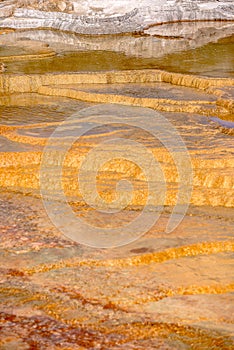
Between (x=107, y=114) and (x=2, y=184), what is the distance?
9.64 feet

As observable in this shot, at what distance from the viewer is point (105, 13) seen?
2197cm

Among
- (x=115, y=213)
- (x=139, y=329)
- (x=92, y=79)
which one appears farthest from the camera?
(x=92, y=79)

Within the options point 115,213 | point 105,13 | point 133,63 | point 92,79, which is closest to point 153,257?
point 115,213

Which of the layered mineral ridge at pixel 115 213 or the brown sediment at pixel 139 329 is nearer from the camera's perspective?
the brown sediment at pixel 139 329

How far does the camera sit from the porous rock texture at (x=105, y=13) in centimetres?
2038

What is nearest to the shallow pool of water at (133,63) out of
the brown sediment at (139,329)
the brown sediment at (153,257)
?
the brown sediment at (153,257)

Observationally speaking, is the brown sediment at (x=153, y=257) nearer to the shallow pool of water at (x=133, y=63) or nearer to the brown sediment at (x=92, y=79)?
the brown sediment at (x=92, y=79)

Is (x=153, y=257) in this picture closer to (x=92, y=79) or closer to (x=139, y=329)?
(x=139, y=329)

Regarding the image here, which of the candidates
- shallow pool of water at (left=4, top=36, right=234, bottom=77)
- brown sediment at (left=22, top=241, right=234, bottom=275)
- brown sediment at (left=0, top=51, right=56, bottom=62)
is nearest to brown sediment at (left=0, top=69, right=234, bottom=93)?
shallow pool of water at (left=4, top=36, right=234, bottom=77)

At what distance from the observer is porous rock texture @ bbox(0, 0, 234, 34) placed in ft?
66.8

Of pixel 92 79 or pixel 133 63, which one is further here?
pixel 133 63

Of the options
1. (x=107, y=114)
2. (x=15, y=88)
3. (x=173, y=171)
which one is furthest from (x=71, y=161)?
(x=15, y=88)

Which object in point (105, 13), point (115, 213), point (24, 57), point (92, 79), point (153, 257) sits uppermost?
point (105, 13)

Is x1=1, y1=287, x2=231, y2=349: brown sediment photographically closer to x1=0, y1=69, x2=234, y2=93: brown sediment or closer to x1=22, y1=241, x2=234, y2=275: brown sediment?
x1=22, y1=241, x2=234, y2=275: brown sediment
